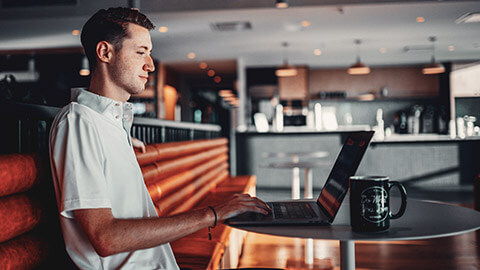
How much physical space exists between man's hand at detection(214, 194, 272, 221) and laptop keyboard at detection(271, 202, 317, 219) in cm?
10

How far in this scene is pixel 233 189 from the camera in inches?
149

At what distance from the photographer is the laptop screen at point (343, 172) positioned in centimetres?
109

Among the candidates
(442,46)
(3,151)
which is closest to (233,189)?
(3,151)

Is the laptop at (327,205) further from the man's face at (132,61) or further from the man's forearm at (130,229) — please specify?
the man's face at (132,61)

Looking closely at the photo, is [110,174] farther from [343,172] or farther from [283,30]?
[283,30]

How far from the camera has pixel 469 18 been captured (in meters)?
6.68

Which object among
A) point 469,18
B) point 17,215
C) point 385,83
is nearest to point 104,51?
point 17,215

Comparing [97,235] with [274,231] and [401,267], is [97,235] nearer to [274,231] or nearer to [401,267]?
[274,231]

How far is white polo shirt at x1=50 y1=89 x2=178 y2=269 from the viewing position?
2.93 ft

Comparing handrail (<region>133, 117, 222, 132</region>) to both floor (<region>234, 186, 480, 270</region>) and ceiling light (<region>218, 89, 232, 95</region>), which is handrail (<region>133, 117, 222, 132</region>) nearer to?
floor (<region>234, 186, 480, 270</region>)

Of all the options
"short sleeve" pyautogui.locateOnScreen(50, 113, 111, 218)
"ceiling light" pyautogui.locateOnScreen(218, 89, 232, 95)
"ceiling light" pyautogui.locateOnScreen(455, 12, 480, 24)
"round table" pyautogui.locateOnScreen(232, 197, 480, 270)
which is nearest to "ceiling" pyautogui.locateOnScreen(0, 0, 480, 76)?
"ceiling light" pyautogui.locateOnScreen(455, 12, 480, 24)

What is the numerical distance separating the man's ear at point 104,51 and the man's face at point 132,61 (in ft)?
0.05

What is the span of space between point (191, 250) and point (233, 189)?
1918 mm

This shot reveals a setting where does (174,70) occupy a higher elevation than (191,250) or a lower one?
higher
